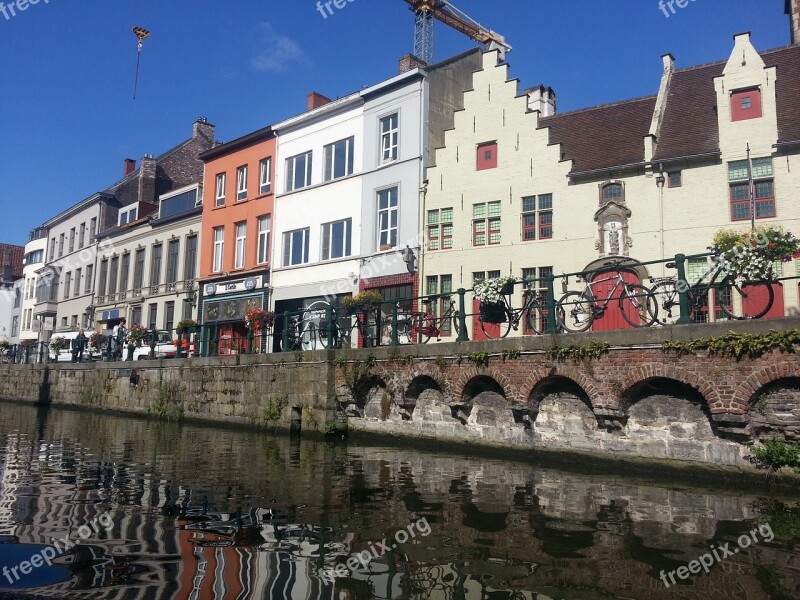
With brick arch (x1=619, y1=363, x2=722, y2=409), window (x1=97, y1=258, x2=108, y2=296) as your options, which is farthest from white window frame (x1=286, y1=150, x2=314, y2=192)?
brick arch (x1=619, y1=363, x2=722, y2=409)

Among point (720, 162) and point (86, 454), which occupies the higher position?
point (720, 162)

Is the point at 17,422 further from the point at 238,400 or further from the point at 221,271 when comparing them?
the point at 221,271

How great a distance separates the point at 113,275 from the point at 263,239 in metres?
14.8

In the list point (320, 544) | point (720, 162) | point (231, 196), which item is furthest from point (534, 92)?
point (320, 544)

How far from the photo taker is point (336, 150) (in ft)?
89.2

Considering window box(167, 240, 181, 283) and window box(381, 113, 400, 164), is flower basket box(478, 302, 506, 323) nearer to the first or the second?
window box(381, 113, 400, 164)

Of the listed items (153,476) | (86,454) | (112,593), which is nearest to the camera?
(112,593)

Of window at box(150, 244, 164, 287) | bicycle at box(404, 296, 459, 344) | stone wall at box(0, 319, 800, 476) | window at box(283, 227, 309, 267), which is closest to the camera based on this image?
stone wall at box(0, 319, 800, 476)

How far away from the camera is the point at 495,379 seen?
1208cm

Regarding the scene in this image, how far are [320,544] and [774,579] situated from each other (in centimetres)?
370

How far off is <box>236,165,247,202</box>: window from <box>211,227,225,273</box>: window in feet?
6.17

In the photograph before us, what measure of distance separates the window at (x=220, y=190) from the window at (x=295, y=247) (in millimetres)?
5513

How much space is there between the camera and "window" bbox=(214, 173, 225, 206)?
32.0 meters

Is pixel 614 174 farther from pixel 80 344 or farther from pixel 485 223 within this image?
pixel 80 344
